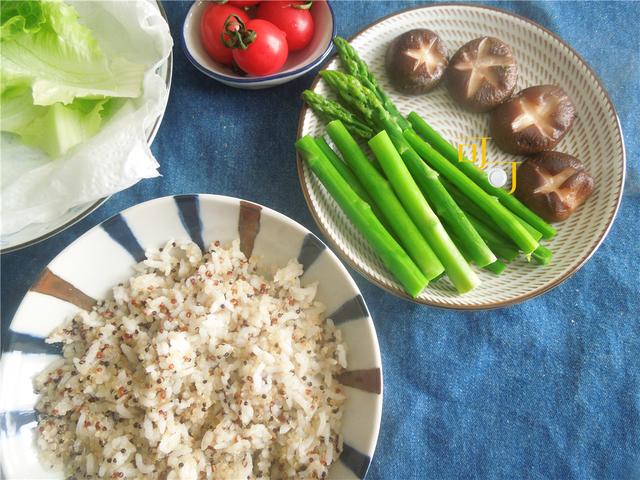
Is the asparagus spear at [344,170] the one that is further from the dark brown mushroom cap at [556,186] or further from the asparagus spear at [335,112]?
→ the dark brown mushroom cap at [556,186]

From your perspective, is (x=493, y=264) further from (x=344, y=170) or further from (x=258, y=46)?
(x=258, y=46)

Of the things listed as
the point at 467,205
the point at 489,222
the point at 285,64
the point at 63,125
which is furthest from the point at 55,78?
the point at 489,222

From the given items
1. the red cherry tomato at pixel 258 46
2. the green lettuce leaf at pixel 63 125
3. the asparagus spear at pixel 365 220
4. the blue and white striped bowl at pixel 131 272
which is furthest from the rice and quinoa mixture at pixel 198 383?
the red cherry tomato at pixel 258 46

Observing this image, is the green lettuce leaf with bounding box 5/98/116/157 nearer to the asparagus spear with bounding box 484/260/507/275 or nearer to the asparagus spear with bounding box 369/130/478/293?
the asparagus spear with bounding box 369/130/478/293

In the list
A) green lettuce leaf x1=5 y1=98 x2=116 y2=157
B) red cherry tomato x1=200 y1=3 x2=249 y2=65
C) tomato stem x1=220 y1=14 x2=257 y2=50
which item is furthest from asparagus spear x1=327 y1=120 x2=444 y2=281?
green lettuce leaf x1=5 y1=98 x2=116 y2=157

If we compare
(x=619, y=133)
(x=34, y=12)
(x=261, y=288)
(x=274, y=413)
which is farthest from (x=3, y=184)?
(x=619, y=133)

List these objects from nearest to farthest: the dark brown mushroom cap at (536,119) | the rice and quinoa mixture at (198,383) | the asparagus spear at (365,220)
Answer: the rice and quinoa mixture at (198,383) → the asparagus spear at (365,220) → the dark brown mushroom cap at (536,119)
